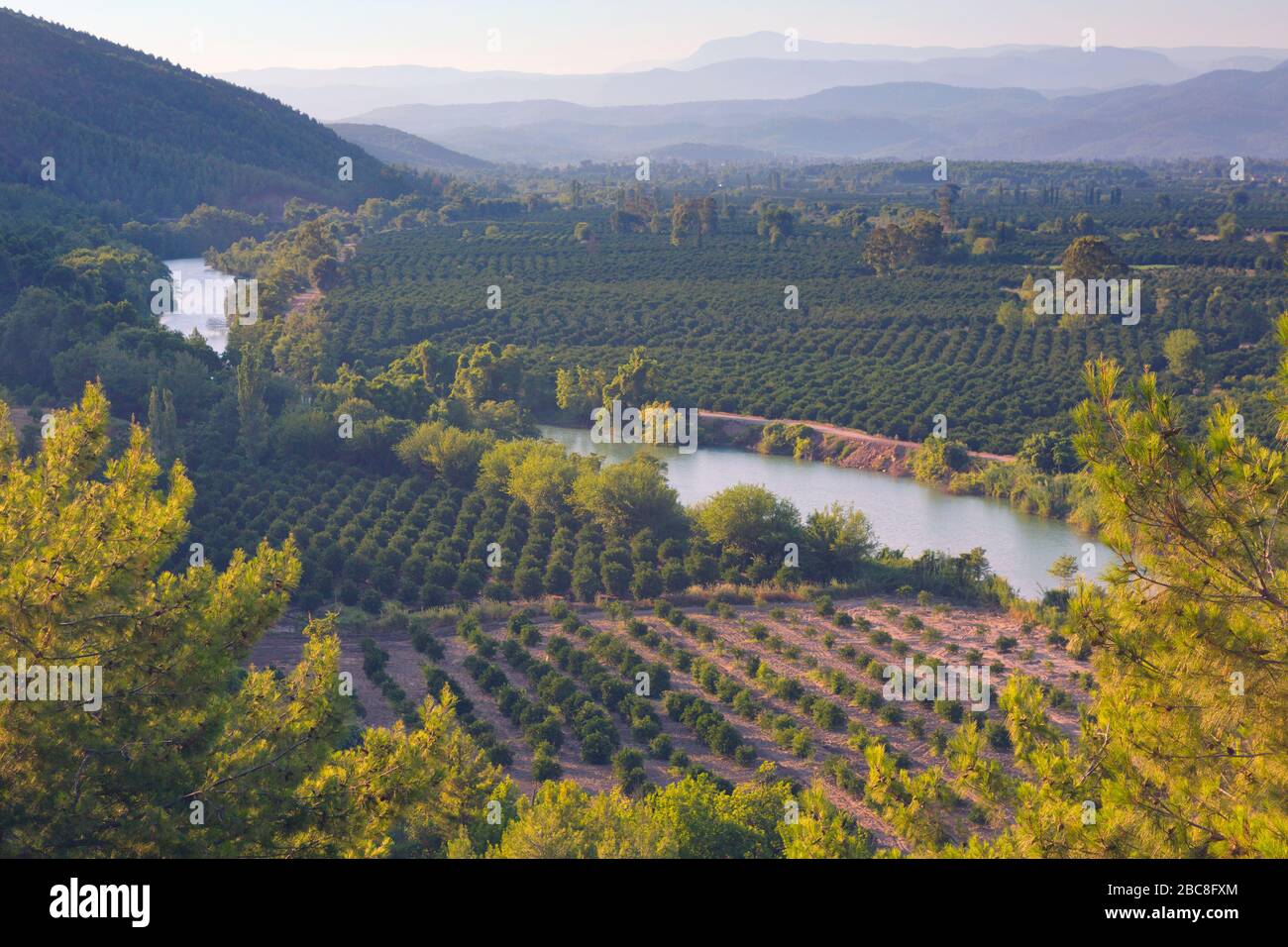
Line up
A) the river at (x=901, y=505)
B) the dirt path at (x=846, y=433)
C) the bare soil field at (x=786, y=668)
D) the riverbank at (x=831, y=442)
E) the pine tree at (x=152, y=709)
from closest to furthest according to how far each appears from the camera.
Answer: the pine tree at (x=152, y=709) → the bare soil field at (x=786, y=668) → the river at (x=901, y=505) → the dirt path at (x=846, y=433) → the riverbank at (x=831, y=442)

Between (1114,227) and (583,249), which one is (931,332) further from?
(1114,227)

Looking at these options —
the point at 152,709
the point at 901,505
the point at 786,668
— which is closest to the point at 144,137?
the point at 901,505

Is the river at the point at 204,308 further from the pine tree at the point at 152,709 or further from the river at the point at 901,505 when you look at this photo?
the pine tree at the point at 152,709

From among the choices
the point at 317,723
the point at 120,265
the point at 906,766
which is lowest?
the point at 906,766

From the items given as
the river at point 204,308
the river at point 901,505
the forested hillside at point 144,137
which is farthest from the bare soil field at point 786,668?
the forested hillside at point 144,137

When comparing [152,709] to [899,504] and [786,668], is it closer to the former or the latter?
[786,668]
